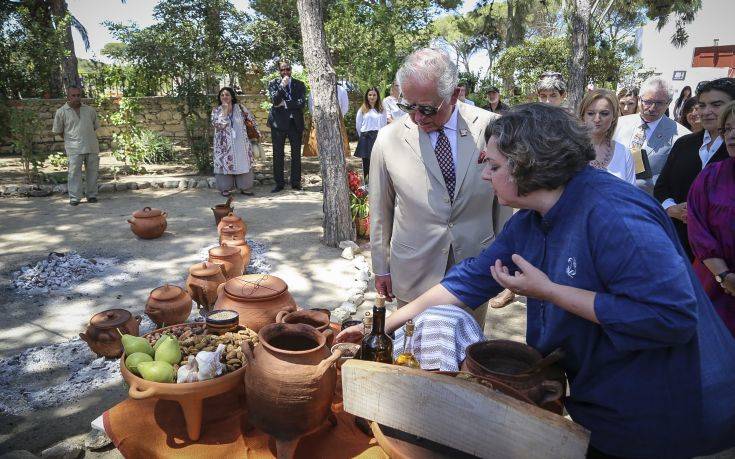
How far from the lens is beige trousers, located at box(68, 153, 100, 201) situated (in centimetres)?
810

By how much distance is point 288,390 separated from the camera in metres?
1.65

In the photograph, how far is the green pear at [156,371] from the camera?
1.76 m

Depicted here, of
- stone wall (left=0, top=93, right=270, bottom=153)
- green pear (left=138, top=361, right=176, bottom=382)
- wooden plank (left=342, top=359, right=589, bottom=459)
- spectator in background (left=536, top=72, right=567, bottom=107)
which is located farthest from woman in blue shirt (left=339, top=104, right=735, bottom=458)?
stone wall (left=0, top=93, right=270, bottom=153)

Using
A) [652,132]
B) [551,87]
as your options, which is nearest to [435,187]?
[551,87]

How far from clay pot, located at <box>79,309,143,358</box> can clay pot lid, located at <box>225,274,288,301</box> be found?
135 cm

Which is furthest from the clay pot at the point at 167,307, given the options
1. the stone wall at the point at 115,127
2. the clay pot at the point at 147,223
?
the stone wall at the point at 115,127

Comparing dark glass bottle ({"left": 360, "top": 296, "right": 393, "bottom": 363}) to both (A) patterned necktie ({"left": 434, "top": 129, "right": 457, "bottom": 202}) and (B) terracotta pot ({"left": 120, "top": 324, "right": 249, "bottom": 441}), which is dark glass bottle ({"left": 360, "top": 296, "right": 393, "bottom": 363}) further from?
(A) patterned necktie ({"left": 434, "top": 129, "right": 457, "bottom": 202})

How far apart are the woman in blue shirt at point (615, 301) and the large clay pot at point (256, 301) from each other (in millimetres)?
1327

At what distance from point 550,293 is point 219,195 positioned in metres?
8.65

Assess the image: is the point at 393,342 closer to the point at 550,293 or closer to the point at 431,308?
the point at 431,308

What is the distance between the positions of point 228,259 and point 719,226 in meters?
3.68

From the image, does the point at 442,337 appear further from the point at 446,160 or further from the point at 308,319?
the point at 446,160

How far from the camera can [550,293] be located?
4.44 feet

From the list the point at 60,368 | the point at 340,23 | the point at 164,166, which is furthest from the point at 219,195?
the point at 340,23
